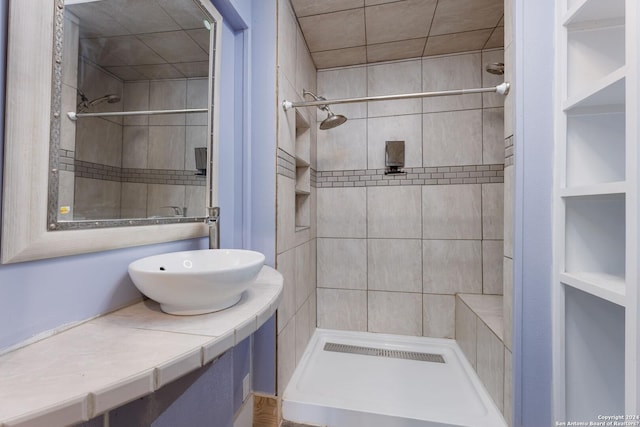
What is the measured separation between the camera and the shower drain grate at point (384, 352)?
1838 millimetres

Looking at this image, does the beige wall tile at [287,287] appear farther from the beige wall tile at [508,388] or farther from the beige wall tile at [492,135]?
the beige wall tile at [492,135]

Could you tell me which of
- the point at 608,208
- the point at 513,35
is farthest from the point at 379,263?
the point at 513,35

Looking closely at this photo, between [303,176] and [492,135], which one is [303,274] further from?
[492,135]

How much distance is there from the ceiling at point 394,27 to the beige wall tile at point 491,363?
1833 millimetres

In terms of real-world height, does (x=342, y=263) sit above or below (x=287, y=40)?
below

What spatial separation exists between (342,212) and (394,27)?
52.0 inches

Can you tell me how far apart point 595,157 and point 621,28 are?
19.3 inches

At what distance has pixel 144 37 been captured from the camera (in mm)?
917

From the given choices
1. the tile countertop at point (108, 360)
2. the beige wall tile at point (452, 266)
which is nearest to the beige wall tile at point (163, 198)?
the tile countertop at point (108, 360)

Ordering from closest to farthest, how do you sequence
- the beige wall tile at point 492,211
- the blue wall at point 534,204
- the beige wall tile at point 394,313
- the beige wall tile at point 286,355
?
the blue wall at point 534,204
the beige wall tile at point 286,355
the beige wall tile at point 492,211
the beige wall tile at point 394,313

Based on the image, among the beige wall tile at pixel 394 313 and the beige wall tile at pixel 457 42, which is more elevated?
the beige wall tile at pixel 457 42

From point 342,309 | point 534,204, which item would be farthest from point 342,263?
point 534,204

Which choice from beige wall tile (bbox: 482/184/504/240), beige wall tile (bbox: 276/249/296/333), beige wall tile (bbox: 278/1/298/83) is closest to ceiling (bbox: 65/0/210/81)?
beige wall tile (bbox: 278/1/298/83)

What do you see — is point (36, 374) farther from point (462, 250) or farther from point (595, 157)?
point (462, 250)
